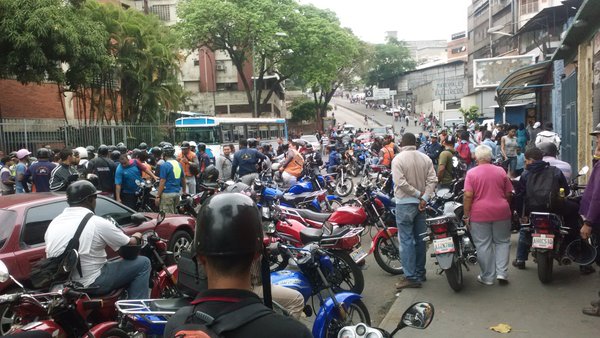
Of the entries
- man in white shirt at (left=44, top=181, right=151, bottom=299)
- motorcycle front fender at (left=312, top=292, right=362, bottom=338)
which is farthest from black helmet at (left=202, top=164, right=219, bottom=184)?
motorcycle front fender at (left=312, top=292, right=362, bottom=338)

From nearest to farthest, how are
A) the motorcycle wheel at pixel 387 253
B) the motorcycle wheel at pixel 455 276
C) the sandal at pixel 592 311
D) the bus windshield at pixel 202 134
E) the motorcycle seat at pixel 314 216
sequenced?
the sandal at pixel 592 311, the motorcycle wheel at pixel 455 276, the motorcycle wheel at pixel 387 253, the motorcycle seat at pixel 314 216, the bus windshield at pixel 202 134

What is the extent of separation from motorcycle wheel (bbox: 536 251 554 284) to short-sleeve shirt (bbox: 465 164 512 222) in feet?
1.83

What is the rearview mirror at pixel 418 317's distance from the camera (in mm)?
2748

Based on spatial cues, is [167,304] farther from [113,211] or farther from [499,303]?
[499,303]

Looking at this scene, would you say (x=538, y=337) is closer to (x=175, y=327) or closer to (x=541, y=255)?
(x=541, y=255)

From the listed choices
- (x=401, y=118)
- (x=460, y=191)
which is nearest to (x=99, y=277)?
(x=460, y=191)

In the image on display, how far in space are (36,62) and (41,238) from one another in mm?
11873

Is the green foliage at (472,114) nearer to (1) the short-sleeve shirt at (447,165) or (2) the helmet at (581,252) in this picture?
(1) the short-sleeve shirt at (447,165)

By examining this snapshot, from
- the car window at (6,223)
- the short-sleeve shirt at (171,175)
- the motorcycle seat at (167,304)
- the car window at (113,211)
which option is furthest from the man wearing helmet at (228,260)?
the short-sleeve shirt at (171,175)

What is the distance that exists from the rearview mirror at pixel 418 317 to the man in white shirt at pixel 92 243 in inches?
105

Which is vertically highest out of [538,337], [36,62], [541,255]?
[36,62]

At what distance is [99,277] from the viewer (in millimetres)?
4438

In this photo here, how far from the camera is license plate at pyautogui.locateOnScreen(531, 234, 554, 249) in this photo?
18.9 feet

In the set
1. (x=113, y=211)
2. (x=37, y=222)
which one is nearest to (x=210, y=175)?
(x=113, y=211)
